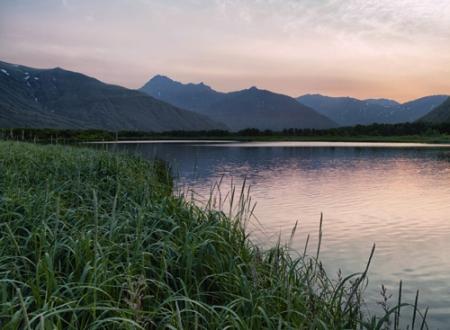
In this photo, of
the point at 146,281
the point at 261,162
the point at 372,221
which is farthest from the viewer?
the point at 261,162

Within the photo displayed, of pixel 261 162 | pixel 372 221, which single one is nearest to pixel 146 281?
pixel 372 221

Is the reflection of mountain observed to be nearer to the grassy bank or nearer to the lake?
the lake

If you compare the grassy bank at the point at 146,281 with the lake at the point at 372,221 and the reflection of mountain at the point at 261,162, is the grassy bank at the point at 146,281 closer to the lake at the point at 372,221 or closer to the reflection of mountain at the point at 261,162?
the lake at the point at 372,221

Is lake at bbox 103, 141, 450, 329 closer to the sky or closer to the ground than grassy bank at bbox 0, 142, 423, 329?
closer to the ground

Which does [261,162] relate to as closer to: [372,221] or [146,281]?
[372,221]

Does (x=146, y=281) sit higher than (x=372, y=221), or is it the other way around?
(x=146, y=281)

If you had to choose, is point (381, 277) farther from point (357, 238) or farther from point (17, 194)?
point (17, 194)

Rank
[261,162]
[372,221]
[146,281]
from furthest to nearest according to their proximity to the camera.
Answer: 1. [261,162]
2. [372,221]
3. [146,281]

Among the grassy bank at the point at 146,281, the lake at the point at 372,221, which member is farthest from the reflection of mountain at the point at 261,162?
the grassy bank at the point at 146,281

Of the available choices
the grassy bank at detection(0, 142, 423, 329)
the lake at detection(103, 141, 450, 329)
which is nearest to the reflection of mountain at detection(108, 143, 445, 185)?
the lake at detection(103, 141, 450, 329)

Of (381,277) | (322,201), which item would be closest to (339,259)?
(381,277)

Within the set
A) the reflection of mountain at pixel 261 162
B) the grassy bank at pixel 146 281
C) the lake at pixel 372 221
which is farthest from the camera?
the reflection of mountain at pixel 261 162

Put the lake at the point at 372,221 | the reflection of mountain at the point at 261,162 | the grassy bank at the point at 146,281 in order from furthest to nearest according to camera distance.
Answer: the reflection of mountain at the point at 261,162, the lake at the point at 372,221, the grassy bank at the point at 146,281

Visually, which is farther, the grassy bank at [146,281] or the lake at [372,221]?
the lake at [372,221]
